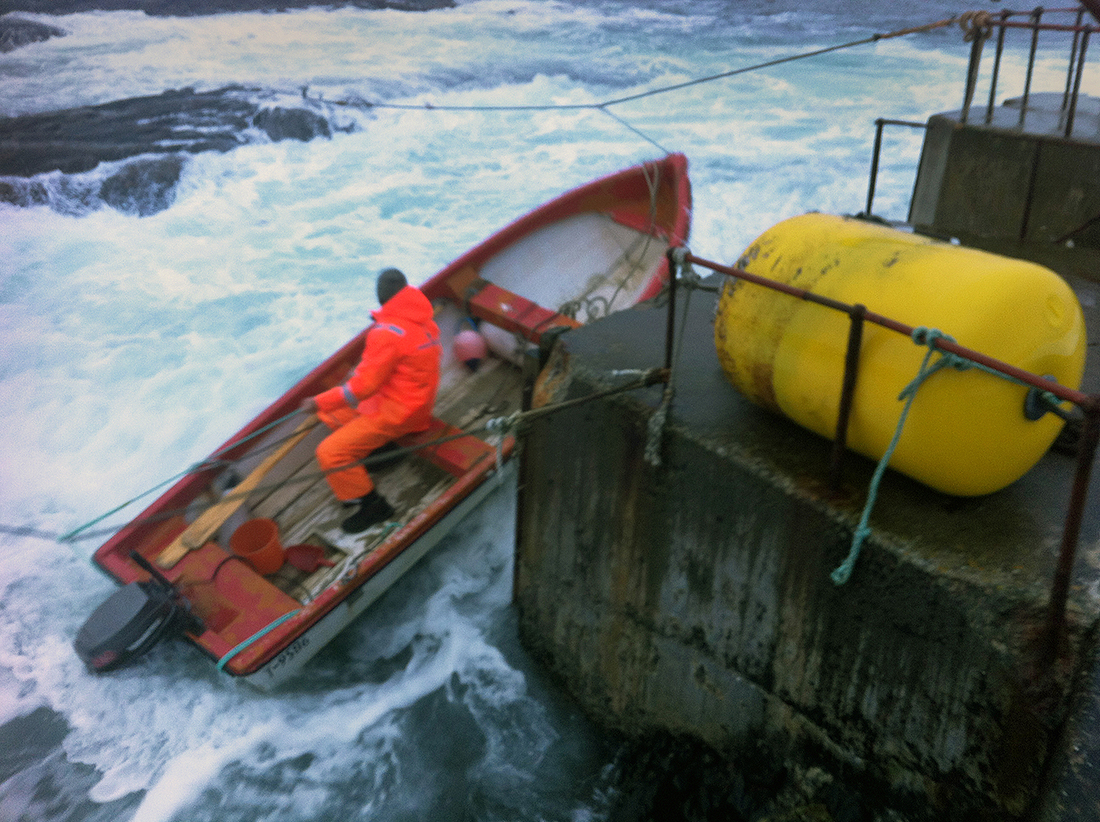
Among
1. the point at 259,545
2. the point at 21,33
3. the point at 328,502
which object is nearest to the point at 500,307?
the point at 328,502

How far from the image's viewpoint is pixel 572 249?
775 cm

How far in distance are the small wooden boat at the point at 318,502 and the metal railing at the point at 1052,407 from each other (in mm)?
1286

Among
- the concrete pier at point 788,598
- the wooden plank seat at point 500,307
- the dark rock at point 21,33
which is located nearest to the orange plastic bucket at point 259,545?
the concrete pier at point 788,598

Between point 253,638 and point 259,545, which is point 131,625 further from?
point 259,545

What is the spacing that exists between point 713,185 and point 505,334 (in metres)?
8.40

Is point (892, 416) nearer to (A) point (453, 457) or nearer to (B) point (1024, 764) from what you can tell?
(B) point (1024, 764)

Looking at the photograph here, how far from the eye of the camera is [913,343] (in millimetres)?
2465

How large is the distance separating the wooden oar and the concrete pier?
79.6 inches

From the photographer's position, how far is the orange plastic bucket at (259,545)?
4.85m

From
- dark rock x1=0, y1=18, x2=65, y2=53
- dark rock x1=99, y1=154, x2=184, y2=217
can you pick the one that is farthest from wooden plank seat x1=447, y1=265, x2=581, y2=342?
dark rock x1=0, y1=18, x2=65, y2=53

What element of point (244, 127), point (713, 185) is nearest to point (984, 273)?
point (713, 185)

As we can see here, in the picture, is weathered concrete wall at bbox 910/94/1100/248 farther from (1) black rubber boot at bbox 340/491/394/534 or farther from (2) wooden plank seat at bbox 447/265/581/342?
(1) black rubber boot at bbox 340/491/394/534

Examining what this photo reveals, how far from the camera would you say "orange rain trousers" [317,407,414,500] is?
5086 mm

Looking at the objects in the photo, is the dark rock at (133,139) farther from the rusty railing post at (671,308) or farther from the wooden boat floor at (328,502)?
the rusty railing post at (671,308)
